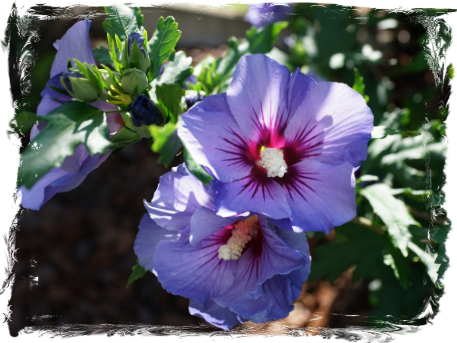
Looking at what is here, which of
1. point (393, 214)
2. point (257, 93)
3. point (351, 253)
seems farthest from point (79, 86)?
point (351, 253)

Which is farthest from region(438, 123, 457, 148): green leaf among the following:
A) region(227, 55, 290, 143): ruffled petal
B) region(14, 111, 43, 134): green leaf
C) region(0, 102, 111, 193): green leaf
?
region(14, 111, 43, 134): green leaf

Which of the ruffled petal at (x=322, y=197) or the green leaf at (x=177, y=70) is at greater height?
the green leaf at (x=177, y=70)

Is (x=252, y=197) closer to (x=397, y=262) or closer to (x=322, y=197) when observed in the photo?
(x=322, y=197)

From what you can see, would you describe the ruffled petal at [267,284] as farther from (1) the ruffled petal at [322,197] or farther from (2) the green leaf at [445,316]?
(2) the green leaf at [445,316]

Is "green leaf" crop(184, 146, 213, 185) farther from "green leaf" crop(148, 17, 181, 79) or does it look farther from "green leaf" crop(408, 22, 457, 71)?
"green leaf" crop(408, 22, 457, 71)

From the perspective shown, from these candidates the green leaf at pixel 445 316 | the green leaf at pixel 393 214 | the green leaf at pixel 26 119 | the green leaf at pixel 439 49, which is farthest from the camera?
the green leaf at pixel 439 49

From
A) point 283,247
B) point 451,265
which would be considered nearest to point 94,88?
point 283,247

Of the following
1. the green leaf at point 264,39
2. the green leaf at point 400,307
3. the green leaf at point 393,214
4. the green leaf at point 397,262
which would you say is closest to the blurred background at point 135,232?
the green leaf at point 400,307
